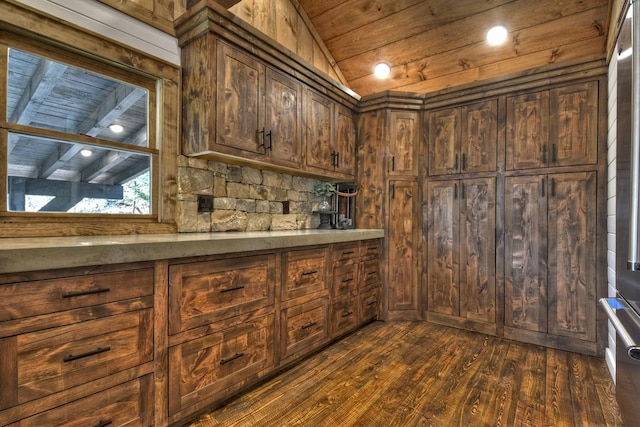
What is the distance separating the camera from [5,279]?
1.09m

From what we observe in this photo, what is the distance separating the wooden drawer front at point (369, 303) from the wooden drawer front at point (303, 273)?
687mm

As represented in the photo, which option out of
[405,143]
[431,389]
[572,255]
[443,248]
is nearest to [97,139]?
[431,389]

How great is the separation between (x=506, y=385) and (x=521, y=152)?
194cm

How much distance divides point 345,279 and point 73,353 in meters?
1.94

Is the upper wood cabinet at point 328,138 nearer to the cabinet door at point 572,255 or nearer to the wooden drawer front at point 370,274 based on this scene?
the wooden drawer front at point 370,274

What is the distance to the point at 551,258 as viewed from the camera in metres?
2.68

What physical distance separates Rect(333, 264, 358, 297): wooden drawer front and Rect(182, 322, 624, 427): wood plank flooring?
44 cm

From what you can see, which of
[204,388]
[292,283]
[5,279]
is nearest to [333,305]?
[292,283]

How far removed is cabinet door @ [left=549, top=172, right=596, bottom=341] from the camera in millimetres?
2529

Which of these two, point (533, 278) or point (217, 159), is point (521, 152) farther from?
point (217, 159)

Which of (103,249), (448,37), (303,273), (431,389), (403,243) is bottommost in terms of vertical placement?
(431,389)

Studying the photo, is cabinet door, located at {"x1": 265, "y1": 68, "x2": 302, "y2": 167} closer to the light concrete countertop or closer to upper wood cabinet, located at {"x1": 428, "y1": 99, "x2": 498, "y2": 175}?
the light concrete countertop

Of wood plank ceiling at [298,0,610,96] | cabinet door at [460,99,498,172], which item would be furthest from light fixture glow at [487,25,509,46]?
cabinet door at [460,99,498,172]

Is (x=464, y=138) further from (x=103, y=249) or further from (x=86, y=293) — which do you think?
(x=86, y=293)
